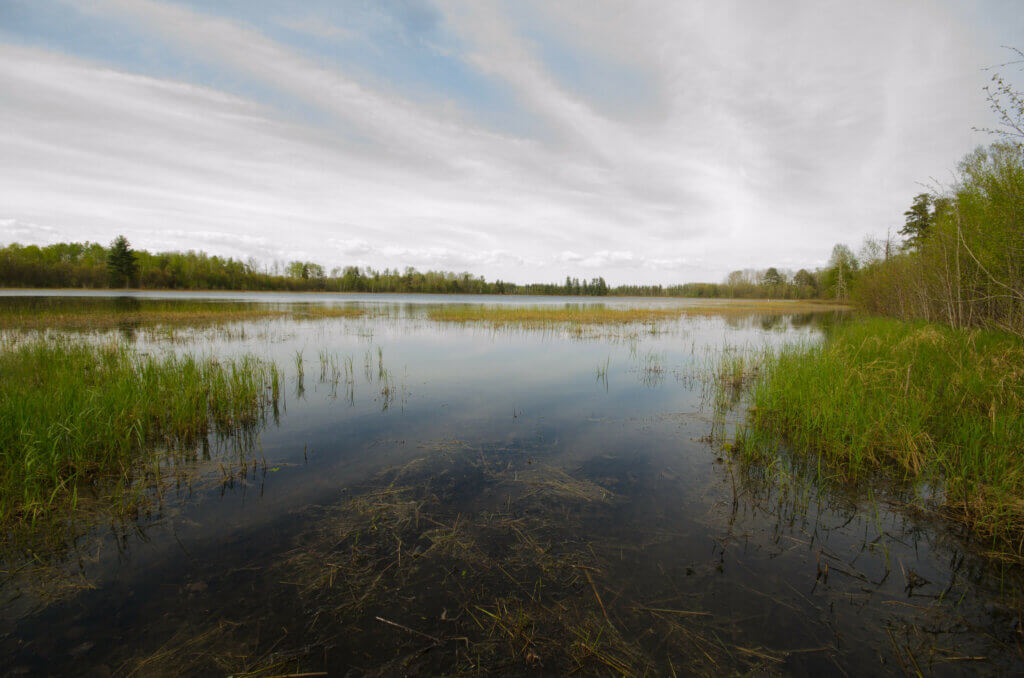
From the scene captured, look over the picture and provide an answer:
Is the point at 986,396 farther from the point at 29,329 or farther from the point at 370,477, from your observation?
the point at 29,329

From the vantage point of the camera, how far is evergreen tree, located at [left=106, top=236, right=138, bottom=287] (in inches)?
2611

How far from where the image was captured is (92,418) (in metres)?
5.54

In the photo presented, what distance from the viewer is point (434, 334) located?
66.1ft

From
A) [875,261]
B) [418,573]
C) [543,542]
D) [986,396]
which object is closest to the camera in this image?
[418,573]

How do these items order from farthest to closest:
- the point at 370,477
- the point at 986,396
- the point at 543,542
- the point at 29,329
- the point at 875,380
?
the point at 29,329 < the point at 875,380 < the point at 986,396 < the point at 370,477 < the point at 543,542

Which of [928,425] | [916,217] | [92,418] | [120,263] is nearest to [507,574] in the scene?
[92,418]

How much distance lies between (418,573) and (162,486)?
394cm

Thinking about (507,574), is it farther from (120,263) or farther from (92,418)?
(120,263)

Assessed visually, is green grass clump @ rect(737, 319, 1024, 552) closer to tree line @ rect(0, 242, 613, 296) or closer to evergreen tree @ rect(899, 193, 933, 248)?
evergreen tree @ rect(899, 193, 933, 248)

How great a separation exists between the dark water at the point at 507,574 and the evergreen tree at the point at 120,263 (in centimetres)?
8931

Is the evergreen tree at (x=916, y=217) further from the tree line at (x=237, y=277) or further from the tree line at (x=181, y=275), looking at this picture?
the tree line at (x=181, y=275)

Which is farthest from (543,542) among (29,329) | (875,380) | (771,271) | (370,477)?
(771,271)

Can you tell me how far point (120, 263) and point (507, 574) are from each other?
94815 mm

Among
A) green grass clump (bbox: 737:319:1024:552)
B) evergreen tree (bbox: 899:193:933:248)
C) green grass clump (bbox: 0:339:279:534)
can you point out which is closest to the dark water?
green grass clump (bbox: 737:319:1024:552)
